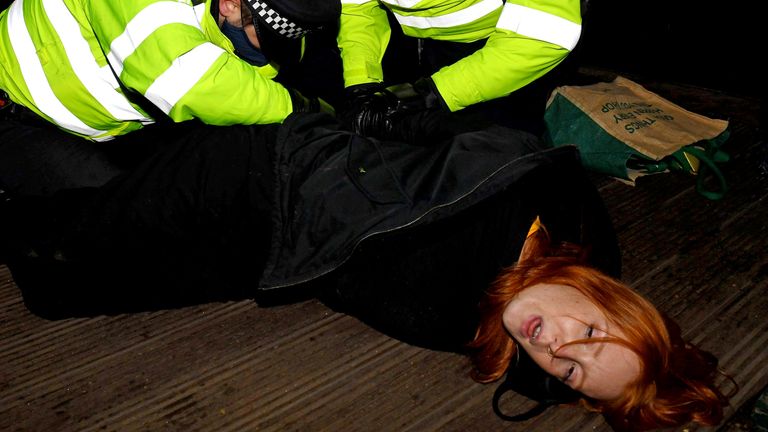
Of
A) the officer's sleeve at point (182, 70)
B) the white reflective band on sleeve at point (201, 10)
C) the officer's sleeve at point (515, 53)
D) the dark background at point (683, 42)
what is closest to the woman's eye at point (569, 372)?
the officer's sleeve at point (515, 53)

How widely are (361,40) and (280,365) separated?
4.27 ft

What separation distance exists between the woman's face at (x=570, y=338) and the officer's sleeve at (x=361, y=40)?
1.11 m

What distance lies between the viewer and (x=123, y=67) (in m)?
1.50

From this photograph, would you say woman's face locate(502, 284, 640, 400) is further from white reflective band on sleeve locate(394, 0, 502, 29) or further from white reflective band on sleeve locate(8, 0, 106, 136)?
white reflective band on sleeve locate(8, 0, 106, 136)

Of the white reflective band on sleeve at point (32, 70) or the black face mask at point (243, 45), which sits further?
the black face mask at point (243, 45)

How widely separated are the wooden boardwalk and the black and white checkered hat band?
2.91 feet

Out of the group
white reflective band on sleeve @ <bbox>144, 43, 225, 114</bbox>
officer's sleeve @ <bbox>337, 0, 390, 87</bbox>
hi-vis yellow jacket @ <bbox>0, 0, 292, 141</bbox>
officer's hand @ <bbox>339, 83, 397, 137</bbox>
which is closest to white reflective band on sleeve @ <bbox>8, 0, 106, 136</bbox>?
hi-vis yellow jacket @ <bbox>0, 0, 292, 141</bbox>

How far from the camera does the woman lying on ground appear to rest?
140 centimetres

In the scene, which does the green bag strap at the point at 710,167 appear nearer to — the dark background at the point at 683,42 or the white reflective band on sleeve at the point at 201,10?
the dark background at the point at 683,42

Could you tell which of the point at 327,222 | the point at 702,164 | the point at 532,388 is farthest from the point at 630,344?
the point at 702,164

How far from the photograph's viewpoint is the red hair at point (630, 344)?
4.71 feet

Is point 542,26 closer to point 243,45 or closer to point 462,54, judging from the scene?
point 462,54

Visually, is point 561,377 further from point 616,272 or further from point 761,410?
point 761,410

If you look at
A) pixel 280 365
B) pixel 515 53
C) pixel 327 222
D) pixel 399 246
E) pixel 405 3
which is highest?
pixel 405 3
